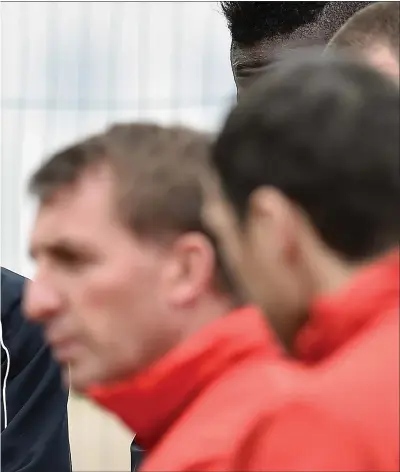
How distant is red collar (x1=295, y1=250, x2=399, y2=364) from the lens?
1.15ft

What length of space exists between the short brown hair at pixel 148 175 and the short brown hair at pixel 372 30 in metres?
0.18

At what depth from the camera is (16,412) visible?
0.83 meters

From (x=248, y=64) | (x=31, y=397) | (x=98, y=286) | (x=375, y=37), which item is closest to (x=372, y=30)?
(x=375, y=37)

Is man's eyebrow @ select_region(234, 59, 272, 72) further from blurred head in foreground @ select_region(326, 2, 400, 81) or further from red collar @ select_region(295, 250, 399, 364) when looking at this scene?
red collar @ select_region(295, 250, 399, 364)

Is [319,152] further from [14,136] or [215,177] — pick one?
[14,136]

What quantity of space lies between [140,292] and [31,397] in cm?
50

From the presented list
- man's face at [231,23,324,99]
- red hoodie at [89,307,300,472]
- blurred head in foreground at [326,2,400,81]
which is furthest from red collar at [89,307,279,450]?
man's face at [231,23,324,99]

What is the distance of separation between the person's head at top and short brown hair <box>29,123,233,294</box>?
33cm

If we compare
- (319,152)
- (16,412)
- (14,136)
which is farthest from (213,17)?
(16,412)

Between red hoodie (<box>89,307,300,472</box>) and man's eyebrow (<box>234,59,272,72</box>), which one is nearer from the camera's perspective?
red hoodie (<box>89,307,300,472</box>)

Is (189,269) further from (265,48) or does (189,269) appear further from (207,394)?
(265,48)

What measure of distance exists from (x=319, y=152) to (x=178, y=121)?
12 cm

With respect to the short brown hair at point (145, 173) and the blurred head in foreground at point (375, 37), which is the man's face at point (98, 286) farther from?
the blurred head in foreground at point (375, 37)

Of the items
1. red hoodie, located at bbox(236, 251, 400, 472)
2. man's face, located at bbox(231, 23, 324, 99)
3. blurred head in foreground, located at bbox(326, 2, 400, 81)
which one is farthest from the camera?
man's face, located at bbox(231, 23, 324, 99)
